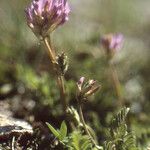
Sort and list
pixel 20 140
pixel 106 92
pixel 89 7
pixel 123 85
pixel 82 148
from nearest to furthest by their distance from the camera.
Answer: pixel 82 148 < pixel 20 140 < pixel 106 92 < pixel 123 85 < pixel 89 7

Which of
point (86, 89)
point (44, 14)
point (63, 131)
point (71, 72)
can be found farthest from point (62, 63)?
point (71, 72)

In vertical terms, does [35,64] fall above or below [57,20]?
above

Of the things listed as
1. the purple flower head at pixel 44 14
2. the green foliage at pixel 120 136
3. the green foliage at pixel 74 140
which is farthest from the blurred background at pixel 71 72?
the green foliage at pixel 74 140

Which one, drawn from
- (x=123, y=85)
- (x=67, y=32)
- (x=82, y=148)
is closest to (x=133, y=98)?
(x=123, y=85)

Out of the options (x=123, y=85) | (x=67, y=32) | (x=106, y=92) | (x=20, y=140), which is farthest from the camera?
(x=67, y=32)

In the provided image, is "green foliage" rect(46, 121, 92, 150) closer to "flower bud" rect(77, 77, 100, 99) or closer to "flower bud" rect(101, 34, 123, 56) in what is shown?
"flower bud" rect(77, 77, 100, 99)

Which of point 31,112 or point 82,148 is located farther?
point 31,112

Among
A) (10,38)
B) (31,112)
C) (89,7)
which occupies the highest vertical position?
(89,7)

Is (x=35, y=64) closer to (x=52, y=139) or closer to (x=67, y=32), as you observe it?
(x=67, y=32)

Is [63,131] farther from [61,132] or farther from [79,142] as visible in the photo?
[79,142]
